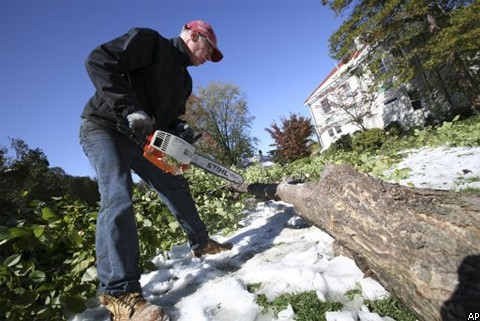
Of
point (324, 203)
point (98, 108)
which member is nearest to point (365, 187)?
point (324, 203)

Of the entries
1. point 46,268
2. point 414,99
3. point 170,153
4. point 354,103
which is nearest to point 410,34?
point 354,103

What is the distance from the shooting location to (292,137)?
29250mm

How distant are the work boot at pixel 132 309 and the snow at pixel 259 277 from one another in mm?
110

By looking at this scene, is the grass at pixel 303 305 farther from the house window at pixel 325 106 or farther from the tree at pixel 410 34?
the house window at pixel 325 106

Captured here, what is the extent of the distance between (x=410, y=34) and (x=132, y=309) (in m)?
18.0

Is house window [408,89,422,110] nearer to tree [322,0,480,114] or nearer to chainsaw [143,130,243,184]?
tree [322,0,480,114]

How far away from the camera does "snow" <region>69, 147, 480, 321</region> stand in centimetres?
170

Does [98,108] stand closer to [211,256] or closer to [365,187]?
[211,256]

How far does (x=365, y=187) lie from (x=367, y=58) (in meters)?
18.3

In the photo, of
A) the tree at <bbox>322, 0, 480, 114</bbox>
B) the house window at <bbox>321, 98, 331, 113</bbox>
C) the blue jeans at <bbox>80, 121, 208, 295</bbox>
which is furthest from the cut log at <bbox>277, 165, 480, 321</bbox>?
the house window at <bbox>321, 98, 331, 113</bbox>

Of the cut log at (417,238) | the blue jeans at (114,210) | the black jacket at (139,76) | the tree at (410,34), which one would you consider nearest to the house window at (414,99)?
the tree at (410,34)

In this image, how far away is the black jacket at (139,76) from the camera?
6.82ft

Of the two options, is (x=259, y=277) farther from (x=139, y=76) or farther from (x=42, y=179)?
(x=42, y=179)

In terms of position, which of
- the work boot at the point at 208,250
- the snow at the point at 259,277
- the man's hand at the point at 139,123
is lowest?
the snow at the point at 259,277
